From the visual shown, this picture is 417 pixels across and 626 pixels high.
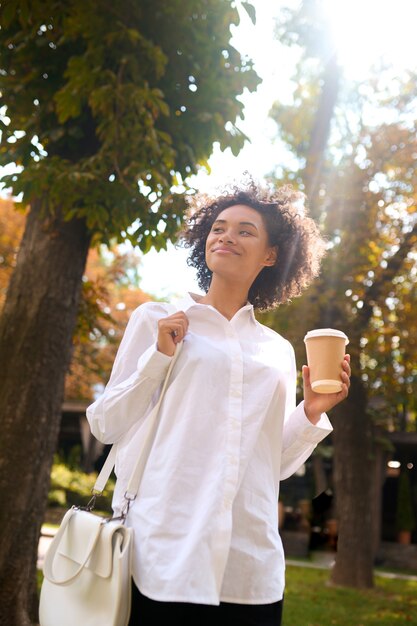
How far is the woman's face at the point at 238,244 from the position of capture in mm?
2461

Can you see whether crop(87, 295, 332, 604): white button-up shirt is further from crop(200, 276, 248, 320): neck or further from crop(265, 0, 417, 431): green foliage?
crop(265, 0, 417, 431): green foliage

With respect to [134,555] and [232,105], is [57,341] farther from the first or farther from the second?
[134,555]

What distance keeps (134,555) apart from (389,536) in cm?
2092

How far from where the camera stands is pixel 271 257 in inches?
108

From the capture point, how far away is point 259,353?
2.37 meters

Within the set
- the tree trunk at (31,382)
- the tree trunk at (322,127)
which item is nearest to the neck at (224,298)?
the tree trunk at (31,382)

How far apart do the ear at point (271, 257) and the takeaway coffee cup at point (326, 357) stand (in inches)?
18.8

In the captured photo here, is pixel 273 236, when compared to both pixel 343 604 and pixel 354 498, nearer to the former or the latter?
pixel 343 604

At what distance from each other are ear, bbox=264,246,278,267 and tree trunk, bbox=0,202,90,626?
2.90m

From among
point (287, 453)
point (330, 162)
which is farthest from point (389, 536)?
point (287, 453)

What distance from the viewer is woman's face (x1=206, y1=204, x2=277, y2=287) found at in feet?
8.07

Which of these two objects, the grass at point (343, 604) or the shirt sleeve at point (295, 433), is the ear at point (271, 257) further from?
the grass at point (343, 604)

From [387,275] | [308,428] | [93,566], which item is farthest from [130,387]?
[387,275]

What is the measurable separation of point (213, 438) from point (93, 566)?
1.61 feet
